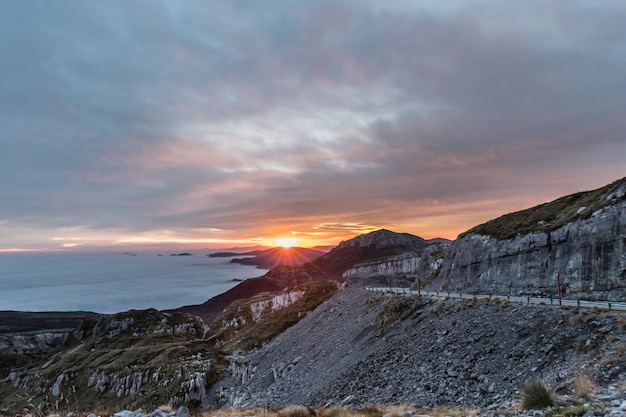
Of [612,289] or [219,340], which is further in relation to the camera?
[219,340]

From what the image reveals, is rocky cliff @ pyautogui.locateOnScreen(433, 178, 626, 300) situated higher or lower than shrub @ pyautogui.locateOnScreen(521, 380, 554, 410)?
higher

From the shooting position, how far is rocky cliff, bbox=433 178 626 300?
117 feet

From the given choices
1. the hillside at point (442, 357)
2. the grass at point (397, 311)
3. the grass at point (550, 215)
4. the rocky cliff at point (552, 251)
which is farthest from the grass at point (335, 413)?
Answer: the grass at point (550, 215)

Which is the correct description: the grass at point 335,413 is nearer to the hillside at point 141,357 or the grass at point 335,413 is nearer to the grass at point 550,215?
the hillside at point 141,357

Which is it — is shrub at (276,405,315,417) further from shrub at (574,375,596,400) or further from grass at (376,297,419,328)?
grass at (376,297,419,328)

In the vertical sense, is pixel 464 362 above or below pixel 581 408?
below

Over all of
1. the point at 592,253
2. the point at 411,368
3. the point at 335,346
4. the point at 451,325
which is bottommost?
the point at 335,346

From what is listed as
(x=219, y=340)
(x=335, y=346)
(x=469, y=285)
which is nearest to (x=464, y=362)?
(x=335, y=346)

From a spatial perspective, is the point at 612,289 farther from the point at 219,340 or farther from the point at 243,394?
the point at 219,340

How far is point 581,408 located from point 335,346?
41.6 metres

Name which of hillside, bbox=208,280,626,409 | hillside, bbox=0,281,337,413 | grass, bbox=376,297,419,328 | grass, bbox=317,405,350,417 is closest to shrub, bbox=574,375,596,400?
hillside, bbox=208,280,626,409

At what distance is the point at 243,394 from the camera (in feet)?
173

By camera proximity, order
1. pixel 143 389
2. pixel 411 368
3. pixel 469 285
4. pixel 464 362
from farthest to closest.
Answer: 1. pixel 143 389
2. pixel 469 285
3. pixel 411 368
4. pixel 464 362

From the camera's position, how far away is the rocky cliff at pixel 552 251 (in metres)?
35.7
